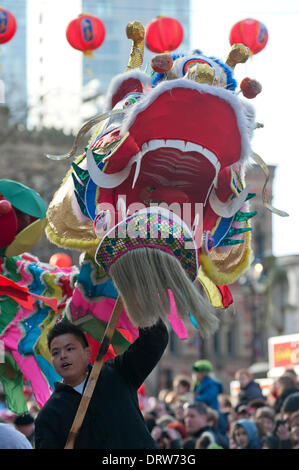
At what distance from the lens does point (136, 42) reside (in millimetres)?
4680

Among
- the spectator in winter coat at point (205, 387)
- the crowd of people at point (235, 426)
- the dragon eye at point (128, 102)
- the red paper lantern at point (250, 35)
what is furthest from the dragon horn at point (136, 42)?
the spectator in winter coat at point (205, 387)

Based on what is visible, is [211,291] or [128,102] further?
[211,291]

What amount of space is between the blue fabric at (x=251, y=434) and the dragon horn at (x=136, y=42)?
9.27ft

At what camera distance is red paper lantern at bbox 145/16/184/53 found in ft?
20.8

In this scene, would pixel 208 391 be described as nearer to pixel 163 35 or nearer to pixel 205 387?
pixel 205 387

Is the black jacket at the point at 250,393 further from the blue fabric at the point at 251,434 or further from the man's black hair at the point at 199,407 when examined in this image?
the blue fabric at the point at 251,434

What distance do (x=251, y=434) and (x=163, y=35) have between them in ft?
9.73

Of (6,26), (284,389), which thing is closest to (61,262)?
(6,26)

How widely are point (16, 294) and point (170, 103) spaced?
4.01ft

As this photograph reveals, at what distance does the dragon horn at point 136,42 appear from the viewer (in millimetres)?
4605

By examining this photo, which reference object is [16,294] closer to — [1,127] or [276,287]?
[1,127]

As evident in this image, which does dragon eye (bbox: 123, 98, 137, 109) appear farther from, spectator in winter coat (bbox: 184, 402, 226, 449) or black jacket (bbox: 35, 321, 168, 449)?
spectator in winter coat (bbox: 184, 402, 226, 449)

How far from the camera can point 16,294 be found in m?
4.38
